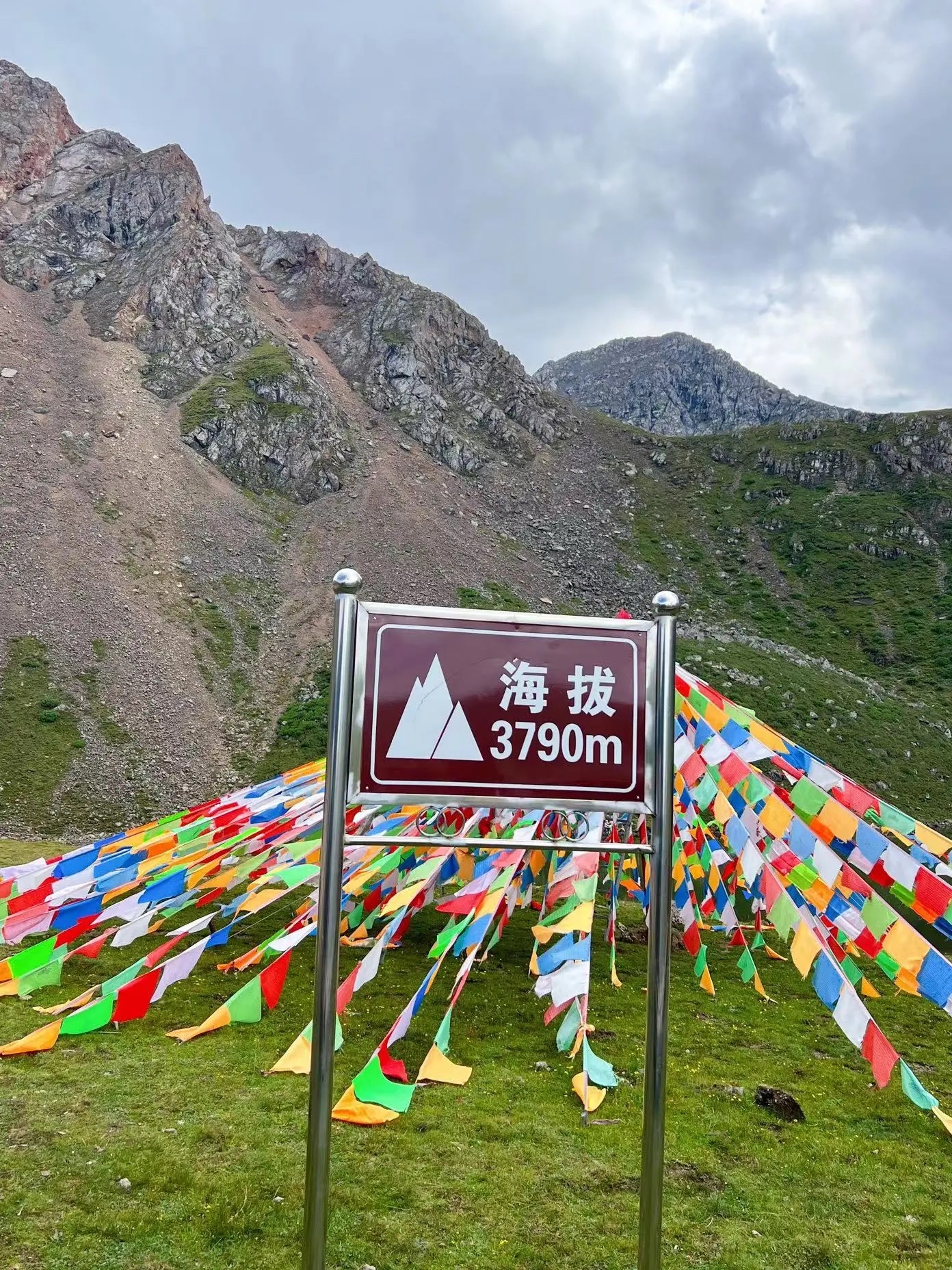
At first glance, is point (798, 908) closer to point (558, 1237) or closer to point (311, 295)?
point (558, 1237)

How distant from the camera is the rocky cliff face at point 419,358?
224 feet

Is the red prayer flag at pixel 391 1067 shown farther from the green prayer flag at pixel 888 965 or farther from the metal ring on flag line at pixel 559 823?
the green prayer flag at pixel 888 965

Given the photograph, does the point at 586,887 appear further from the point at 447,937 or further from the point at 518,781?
the point at 518,781

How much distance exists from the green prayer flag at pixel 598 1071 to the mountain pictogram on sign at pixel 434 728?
214 inches

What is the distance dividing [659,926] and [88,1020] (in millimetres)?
7137

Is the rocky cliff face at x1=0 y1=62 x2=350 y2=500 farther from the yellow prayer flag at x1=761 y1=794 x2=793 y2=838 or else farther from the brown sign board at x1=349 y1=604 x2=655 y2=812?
the brown sign board at x1=349 y1=604 x2=655 y2=812

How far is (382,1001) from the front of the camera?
9.95 metres

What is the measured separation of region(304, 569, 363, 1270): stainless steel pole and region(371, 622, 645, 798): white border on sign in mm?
115

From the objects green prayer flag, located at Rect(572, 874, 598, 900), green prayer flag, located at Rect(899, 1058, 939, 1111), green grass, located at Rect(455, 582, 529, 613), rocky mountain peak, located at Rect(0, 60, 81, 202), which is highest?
rocky mountain peak, located at Rect(0, 60, 81, 202)

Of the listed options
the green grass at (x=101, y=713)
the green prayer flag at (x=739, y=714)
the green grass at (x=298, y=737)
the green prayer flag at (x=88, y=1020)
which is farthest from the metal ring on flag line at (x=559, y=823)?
the green grass at (x=101, y=713)

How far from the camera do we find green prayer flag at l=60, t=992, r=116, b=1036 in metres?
7.75

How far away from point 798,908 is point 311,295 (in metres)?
85.2

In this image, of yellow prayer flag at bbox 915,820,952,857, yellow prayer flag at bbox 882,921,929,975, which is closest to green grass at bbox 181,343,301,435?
yellow prayer flag at bbox 915,820,952,857

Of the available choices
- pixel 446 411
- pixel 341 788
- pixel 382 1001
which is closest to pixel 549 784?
pixel 341 788
